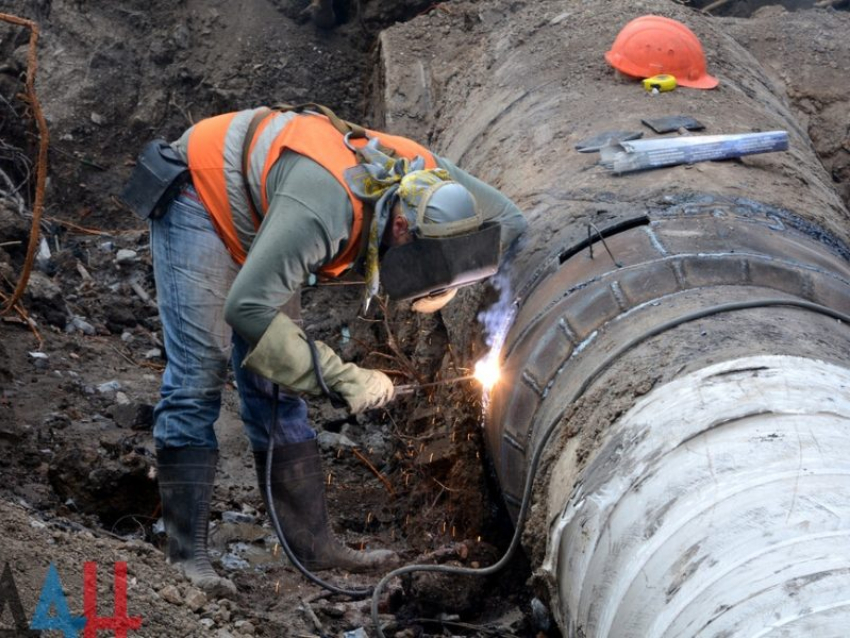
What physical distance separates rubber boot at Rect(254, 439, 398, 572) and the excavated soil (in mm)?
88

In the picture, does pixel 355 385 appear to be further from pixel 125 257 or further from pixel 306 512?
pixel 125 257

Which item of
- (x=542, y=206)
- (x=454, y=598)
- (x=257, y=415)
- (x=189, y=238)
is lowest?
(x=454, y=598)

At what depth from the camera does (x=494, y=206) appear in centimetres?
435

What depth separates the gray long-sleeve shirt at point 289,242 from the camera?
378 cm

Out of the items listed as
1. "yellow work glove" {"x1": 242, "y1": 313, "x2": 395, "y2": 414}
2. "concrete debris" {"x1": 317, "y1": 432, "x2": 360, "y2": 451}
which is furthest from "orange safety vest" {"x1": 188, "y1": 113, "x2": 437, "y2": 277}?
"concrete debris" {"x1": 317, "y1": 432, "x2": 360, "y2": 451}

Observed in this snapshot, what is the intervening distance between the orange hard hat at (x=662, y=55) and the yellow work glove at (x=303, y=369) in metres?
2.12

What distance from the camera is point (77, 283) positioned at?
255 inches

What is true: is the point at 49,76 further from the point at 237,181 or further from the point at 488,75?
the point at 237,181

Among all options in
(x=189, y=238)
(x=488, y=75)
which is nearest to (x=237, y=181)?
(x=189, y=238)

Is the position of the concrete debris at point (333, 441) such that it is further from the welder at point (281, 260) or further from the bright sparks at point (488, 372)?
the bright sparks at point (488, 372)

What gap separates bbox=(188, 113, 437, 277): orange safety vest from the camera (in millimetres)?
3957

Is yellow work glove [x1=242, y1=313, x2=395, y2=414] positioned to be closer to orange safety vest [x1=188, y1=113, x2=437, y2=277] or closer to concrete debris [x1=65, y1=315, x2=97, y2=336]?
orange safety vest [x1=188, y1=113, x2=437, y2=277]

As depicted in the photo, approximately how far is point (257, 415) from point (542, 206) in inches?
50.1

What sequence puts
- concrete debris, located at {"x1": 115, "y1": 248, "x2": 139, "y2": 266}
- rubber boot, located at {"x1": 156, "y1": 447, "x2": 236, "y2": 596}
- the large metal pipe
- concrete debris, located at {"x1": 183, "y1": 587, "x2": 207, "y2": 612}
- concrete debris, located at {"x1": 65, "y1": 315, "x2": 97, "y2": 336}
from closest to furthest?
the large metal pipe < concrete debris, located at {"x1": 183, "y1": 587, "x2": 207, "y2": 612} < rubber boot, located at {"x1": 156, "y1": 447, "x2": 236, "y2": 596} < concrete debris, located at {"x1": 65, "y1": 315, "x2": 97, "y2": 336} < concrete debris, located at {"x1": 115, "y1": 248, "x2": 139, "y2": 266}
